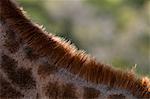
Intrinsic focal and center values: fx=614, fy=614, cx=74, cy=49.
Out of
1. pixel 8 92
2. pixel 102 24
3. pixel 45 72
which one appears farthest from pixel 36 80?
pixel 102 24

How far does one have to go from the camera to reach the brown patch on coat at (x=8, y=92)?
3.40 metres

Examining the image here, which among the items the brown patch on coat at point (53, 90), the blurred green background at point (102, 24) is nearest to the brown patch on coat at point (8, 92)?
the brown patch on coat at point (53, 90)

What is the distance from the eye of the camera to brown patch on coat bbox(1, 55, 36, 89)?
3410 mm

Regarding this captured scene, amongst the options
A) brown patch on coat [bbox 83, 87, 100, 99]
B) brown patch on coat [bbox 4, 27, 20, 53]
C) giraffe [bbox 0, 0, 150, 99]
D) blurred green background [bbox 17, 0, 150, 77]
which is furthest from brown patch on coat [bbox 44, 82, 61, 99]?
blurred green background [bbox 17, 0, 150, 77]

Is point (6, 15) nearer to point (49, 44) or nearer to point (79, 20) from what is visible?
point (49, 44)

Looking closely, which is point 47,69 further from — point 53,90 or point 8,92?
point 8,92

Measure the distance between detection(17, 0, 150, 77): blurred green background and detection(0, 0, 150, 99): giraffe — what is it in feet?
72.7

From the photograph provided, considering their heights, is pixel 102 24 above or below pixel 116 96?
above

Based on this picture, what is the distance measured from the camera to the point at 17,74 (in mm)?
3412

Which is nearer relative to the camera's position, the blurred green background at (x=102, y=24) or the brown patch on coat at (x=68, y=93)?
the brown patch on coat at (x=68, y=93)

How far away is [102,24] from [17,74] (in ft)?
94.8

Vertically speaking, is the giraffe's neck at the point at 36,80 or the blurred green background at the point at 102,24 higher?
the blurred green background at the point at 102,24

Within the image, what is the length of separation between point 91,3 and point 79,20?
3.71 metres

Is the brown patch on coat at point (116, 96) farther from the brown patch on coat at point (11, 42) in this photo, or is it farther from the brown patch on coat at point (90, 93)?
the brown patch on coat at point (11, 42)
